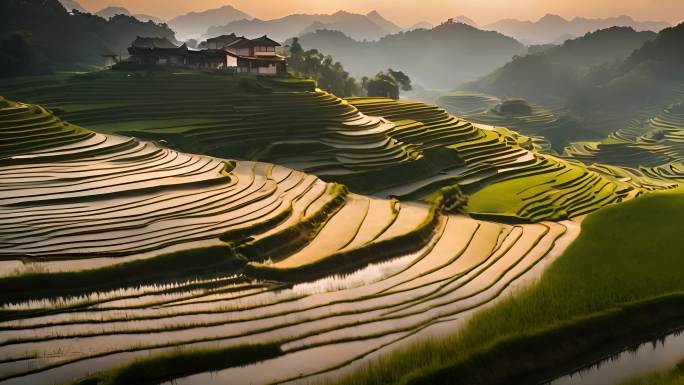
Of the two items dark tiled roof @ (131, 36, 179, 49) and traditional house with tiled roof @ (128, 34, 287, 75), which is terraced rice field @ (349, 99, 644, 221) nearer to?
traditional house with tiled roof @ (128, 34, 287, 75)

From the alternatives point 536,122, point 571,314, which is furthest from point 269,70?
point 536,122

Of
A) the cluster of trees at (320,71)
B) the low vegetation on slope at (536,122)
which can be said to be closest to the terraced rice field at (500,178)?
the cluster of trees at (320,71)

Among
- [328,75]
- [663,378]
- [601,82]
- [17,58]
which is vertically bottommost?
[663,378]

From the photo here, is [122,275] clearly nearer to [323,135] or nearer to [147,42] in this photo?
[323,135]

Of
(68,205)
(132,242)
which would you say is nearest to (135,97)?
(68,205)

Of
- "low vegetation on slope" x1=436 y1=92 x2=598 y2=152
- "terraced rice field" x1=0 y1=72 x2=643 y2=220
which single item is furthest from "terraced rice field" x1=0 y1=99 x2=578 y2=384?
"low vegetation on slope" x1=436 y1=92 x2=598 y2=152
